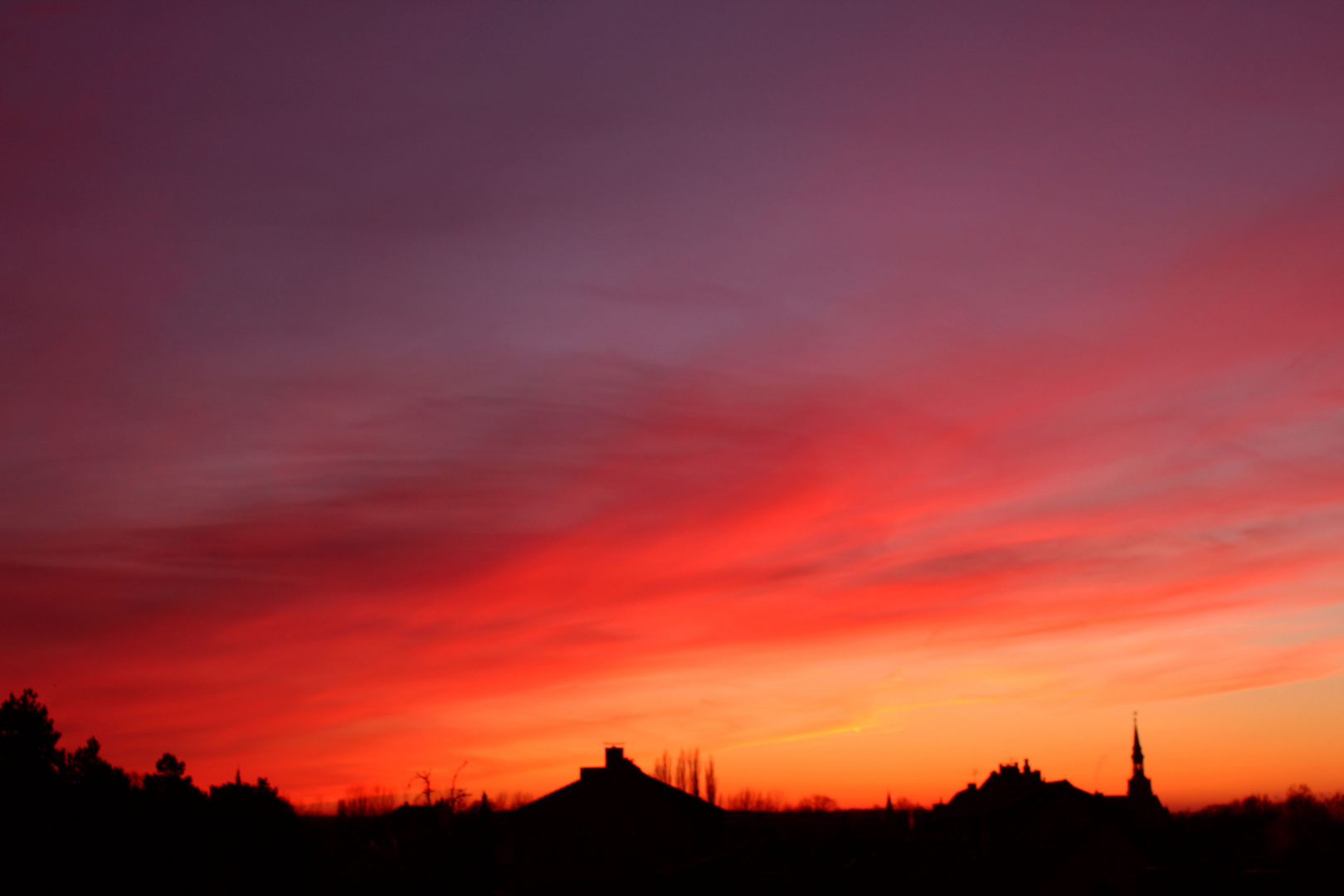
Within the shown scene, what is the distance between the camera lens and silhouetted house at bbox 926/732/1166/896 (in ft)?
174

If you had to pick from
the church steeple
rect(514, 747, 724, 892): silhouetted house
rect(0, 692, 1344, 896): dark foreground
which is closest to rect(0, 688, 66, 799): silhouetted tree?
rect(0, 692, 1344, 896): dark foreground

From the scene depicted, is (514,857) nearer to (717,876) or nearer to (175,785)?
(717,876)

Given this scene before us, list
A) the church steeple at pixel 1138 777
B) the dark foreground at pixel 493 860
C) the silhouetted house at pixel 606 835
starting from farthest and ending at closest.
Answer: the church steeple at pixel 1138 777 → the silhouetted house at pixel 606 835 → the dark foreground at pixel 493 860

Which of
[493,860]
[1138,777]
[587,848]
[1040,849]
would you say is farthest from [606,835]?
[1138,777]

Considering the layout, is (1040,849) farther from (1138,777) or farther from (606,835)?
(1138,777)

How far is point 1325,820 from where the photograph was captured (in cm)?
14338

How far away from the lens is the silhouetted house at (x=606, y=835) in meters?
80.6

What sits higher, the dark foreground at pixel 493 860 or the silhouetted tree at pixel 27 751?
the silhouetted tree at pixel 27 751

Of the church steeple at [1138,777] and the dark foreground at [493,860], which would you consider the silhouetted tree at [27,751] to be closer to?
the dark foreground at [493,860]

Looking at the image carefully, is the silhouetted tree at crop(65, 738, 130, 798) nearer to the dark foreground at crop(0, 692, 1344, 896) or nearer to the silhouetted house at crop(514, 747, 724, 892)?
the dark foreground at crop(0, 692, 1344, 896)

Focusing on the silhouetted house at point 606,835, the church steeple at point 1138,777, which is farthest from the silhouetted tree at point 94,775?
the church steeple at point 1138,777

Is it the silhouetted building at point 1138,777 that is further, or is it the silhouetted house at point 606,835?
the silhouetted building at point 1138,777

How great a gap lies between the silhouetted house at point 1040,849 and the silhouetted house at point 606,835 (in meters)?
24.3

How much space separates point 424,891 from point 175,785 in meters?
22.6
